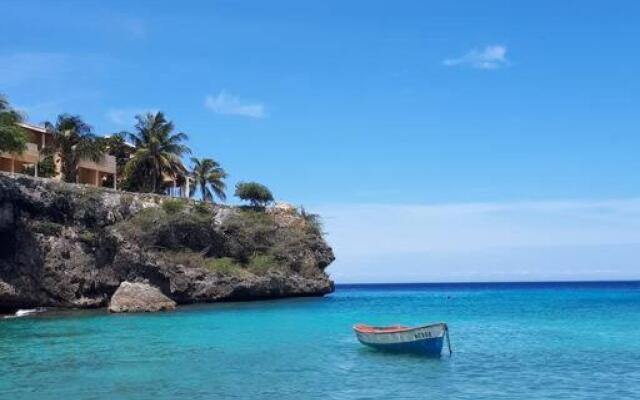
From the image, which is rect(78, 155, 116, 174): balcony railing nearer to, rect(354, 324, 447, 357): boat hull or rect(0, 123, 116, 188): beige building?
rect(0, 123, 116, 188): beige building

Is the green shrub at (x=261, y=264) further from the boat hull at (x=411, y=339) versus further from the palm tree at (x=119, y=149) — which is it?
the boat hull at (x=411, y=339)

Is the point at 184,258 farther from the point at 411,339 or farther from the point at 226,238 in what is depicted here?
the point at 411,339

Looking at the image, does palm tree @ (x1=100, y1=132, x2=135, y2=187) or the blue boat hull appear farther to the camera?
palm tree @ (x1=100, y1=132, x2=135, y2=187)

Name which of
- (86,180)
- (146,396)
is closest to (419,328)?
(146,396)

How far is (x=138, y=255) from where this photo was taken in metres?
46.3

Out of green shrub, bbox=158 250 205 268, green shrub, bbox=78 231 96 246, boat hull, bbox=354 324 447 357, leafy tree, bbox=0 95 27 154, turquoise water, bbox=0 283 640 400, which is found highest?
leafy tree, bbox=0 95 27 154

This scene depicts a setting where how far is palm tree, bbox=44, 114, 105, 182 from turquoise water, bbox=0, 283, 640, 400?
754 inches

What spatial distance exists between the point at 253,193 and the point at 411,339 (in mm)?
38618

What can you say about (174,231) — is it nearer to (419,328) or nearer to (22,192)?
(22,192)

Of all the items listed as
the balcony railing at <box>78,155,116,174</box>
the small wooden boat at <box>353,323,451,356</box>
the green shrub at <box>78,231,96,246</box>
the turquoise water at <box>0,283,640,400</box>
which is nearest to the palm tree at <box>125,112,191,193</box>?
the balcony railing at <box>78,155,116,174</box>

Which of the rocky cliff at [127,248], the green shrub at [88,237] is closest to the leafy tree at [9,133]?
the rocky cliff at [127,248]

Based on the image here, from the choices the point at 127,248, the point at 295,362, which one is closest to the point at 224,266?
the point at 127,248

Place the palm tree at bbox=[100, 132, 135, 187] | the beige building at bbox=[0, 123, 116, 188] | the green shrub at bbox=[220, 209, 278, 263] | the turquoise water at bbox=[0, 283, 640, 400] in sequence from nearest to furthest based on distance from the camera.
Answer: the turquoise water at bbox=[0, 283, 640, 400]
the beige building at bbox=[0, 123, 116, 188]
the green shrub at bbox=[220, 209, 278, 263]
the palm tree at bbox=[100, 132, 135, 187]

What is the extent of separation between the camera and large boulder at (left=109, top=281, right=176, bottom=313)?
40.8 metres
